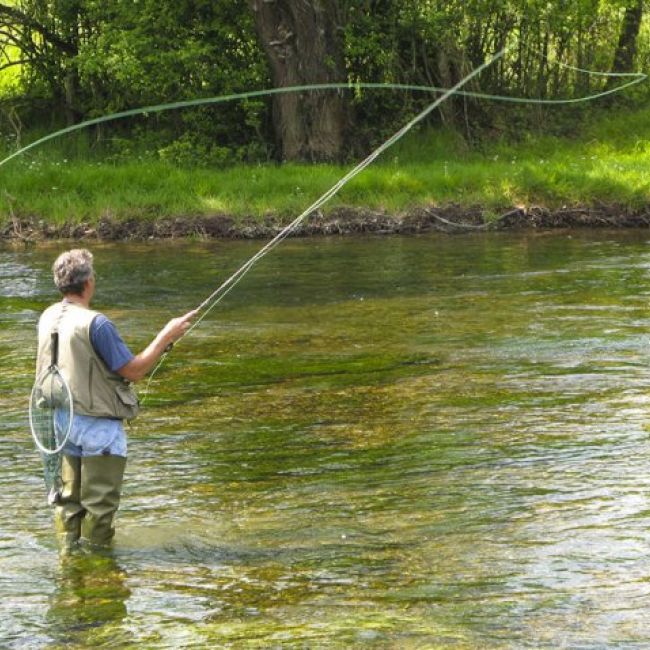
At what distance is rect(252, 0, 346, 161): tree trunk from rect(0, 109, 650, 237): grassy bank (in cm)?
88

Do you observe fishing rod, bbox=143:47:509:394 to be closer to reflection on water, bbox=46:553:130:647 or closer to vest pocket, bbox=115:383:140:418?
vest pocket, bbox=115:383:140:418

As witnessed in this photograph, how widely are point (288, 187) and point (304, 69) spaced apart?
2.73 meters

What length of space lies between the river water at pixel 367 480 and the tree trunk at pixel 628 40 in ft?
34.3

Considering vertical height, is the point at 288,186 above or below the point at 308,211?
above

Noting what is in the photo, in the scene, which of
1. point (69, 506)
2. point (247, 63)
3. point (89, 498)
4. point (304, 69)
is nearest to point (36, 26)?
point (247, 63)

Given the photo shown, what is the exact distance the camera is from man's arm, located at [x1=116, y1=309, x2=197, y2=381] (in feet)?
19.7

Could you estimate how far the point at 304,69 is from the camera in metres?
20.5

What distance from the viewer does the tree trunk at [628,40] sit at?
76.1 feet

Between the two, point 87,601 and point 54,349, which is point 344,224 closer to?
point 54,349

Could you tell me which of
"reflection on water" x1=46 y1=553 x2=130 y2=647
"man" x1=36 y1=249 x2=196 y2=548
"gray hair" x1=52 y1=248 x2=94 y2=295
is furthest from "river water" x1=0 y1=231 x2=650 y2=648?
"gray hair" x1=52 y1=248 x2=94 y2=295

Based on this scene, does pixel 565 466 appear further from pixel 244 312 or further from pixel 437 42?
pixel 437 42

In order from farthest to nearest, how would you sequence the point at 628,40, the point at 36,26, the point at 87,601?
the point at 628,40 → the point at 36,26 → the point at 87,601

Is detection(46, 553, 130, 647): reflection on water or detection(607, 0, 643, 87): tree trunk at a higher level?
detection(607, 0, 643, 87): tree trunk

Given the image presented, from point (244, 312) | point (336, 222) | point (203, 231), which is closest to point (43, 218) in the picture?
point (203, 231)
